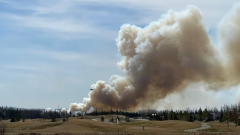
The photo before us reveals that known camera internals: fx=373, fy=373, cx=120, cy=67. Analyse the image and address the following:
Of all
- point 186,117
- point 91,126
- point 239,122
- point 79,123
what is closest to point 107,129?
point 91,126

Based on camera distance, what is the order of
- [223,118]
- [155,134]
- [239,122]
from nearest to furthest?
[155,134]
[239,122]
[223,118]

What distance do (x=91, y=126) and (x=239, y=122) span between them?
6005cm

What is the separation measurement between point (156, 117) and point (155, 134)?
98.8 metres

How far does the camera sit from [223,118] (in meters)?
162

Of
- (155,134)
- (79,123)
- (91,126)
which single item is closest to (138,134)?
(155,134)

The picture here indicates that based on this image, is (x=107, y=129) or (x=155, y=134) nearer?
(x=155, y=134)

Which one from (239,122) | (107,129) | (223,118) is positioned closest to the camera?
(107,129)

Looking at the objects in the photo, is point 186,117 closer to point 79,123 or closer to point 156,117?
point 156,117

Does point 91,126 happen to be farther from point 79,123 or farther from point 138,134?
point 138,134

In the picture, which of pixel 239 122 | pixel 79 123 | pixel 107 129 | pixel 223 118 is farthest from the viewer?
pixel 223 118

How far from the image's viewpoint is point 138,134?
88750 millimetres

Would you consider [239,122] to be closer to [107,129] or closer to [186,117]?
[186,117]

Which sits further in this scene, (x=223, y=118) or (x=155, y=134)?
(x=223, y=118)

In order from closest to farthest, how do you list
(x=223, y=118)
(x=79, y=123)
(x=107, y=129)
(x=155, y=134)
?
1. (x=155, y=134)
2. (x=107, y=129)
3. (x=79, y=123)
4. (x=223, y=118)
